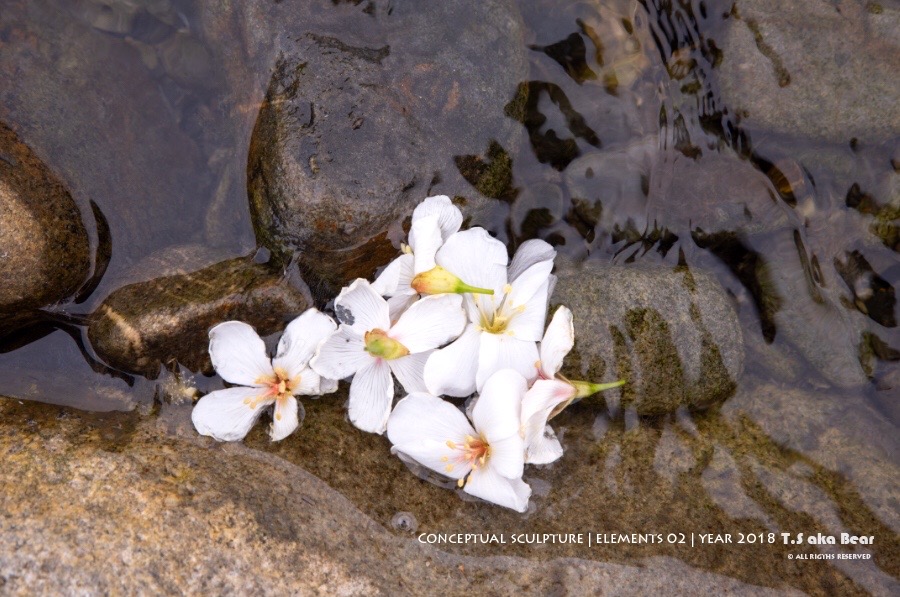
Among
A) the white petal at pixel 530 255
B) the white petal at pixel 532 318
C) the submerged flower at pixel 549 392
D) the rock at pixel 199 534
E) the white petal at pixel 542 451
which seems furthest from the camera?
the white petal at pixel 530 255

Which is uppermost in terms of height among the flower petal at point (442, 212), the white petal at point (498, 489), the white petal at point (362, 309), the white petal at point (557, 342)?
the flower petal at point (442, 212)

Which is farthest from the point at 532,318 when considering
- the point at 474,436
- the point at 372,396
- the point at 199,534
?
the point at 199,534

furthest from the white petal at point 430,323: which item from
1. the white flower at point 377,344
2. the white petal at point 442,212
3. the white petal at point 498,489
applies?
the white petal at point 498,489

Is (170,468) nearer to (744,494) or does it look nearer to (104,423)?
(104,423)

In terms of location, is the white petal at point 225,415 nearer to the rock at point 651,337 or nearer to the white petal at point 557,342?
the white petal at point 557,342

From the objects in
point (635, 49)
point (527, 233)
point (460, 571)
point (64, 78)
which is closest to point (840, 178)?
point (635, 49)

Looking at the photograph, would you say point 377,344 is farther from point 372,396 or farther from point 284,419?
point 284,419
